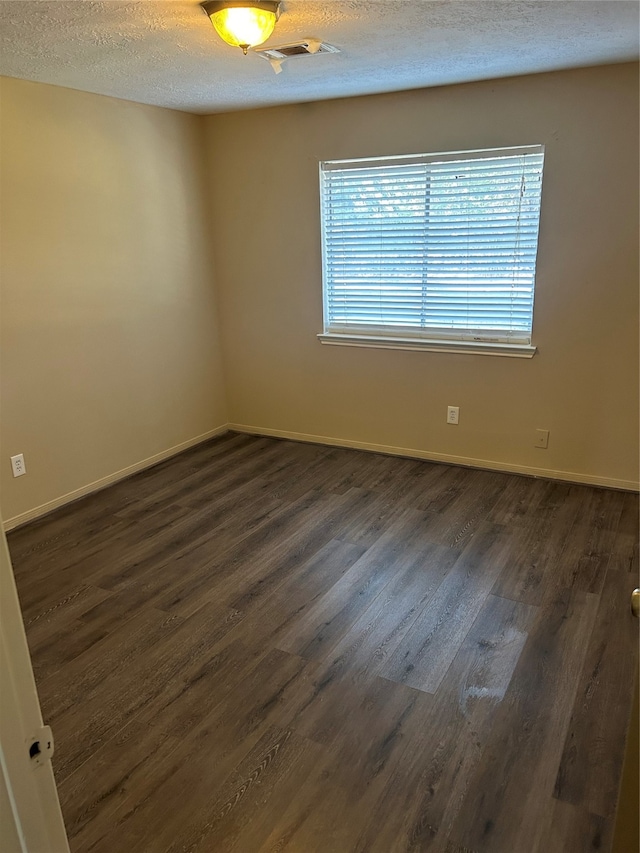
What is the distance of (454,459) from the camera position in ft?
13.5

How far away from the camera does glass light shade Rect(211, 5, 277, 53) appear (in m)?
2.09

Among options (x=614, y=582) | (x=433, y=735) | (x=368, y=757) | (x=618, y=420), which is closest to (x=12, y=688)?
(x=368, y=757)

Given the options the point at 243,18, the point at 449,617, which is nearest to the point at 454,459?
the point at 449,617

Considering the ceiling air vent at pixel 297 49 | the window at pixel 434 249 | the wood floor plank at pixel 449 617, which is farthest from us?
the window at pixel 434 249

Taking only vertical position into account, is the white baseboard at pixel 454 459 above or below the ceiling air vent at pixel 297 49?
below

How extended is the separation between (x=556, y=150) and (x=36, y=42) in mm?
2687

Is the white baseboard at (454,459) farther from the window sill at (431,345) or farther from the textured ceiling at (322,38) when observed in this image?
the textured ceiling at (322,38)

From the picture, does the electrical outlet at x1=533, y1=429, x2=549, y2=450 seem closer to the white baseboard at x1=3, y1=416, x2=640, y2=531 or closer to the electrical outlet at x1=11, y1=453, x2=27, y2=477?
the white baseboard at x1=3, y1=416, x2=640, y2=531

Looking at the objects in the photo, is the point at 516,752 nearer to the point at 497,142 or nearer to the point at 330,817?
the point at 330,817

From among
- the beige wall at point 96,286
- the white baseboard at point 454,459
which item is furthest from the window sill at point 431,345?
the beige wall at point 96,286

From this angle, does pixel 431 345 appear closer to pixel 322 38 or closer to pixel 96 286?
pixel 322 38

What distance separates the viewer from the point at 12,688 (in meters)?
0.74

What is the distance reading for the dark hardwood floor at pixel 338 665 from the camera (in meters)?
1.66

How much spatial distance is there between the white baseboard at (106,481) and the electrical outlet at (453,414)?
6.43 ft
